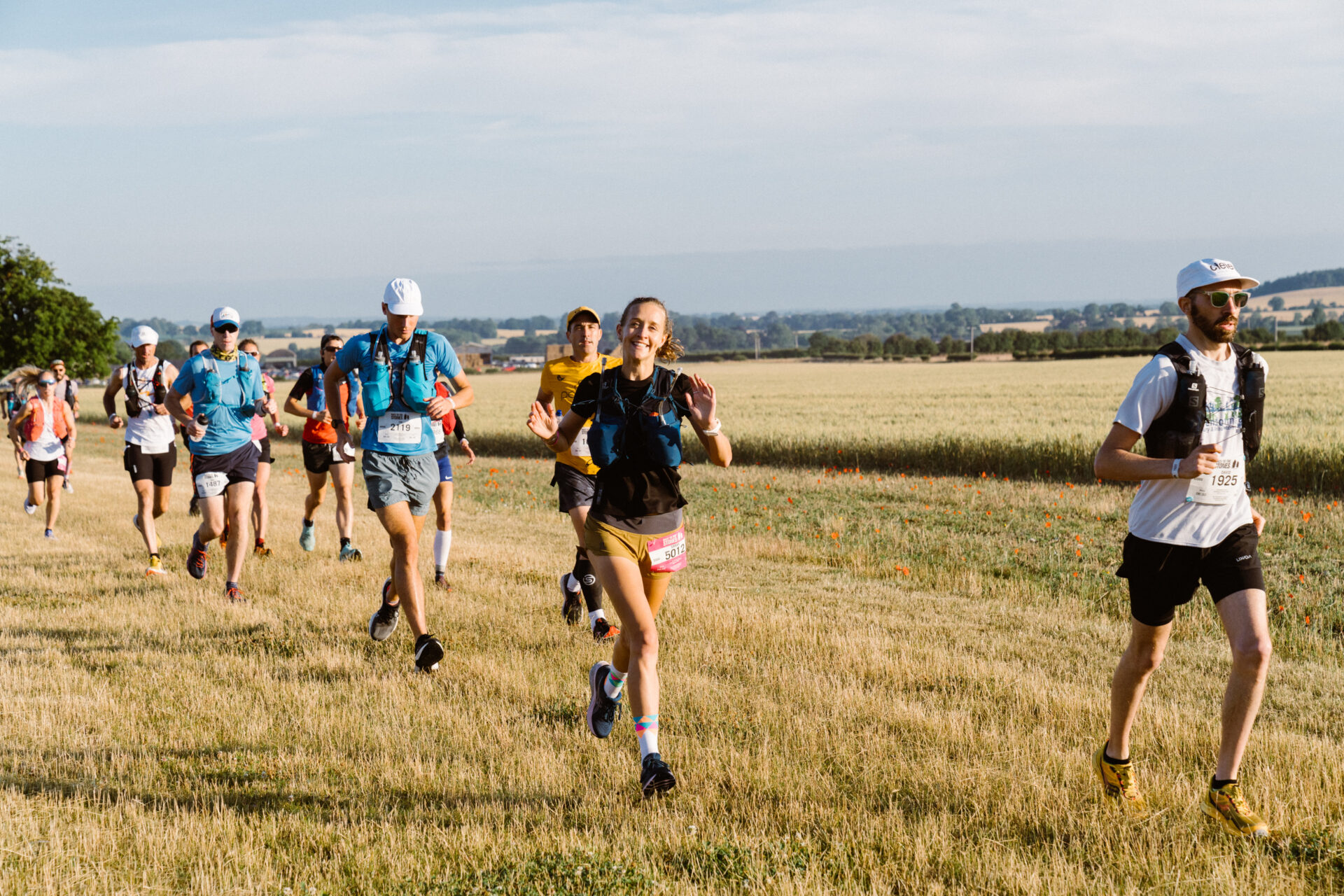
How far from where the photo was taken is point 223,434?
8961 mm

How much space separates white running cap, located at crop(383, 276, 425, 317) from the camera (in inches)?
264

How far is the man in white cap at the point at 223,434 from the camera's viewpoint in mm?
8875

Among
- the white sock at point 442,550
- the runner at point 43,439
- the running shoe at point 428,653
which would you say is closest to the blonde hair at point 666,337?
the running shoe at point 428,653

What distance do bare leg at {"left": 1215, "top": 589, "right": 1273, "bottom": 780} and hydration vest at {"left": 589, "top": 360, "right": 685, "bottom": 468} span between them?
234 cm

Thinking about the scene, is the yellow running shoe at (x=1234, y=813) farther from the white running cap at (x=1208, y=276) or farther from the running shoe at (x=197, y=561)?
the running shoe at (x=197, y=561)

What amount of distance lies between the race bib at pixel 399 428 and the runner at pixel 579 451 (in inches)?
37.1

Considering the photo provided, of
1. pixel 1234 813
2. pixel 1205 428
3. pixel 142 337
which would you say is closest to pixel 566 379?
pixel 1205 428

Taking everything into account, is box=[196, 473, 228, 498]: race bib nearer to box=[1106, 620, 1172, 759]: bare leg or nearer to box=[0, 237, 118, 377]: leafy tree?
box=[1106, 620, 1172, 759]: bare leg

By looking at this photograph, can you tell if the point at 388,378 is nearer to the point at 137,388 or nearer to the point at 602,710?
the point at 602,710

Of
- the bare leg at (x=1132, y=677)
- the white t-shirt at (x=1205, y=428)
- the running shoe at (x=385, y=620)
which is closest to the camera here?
the white t-shirt at (x=1205, y=428)

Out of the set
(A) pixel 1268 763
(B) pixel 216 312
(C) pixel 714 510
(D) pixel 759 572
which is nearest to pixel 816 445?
(C) pixel 714 510

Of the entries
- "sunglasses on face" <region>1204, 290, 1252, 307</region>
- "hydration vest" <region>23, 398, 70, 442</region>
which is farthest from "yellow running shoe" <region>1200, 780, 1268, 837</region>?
"hydration vest" <region>23, 398, 70, 442</region>

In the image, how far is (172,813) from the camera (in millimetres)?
4629

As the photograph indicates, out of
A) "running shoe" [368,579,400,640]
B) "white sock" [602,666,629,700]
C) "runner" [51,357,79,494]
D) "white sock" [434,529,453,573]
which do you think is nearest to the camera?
"white sock" [602,666,629,700]
